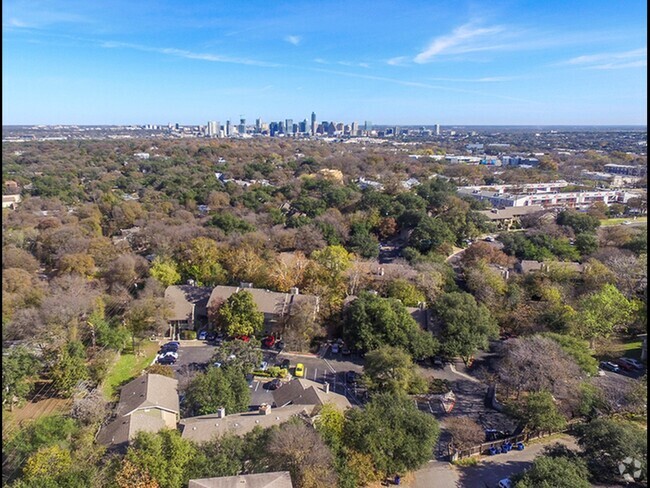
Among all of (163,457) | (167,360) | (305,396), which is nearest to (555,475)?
(305,396)

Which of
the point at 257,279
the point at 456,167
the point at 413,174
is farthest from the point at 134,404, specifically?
the point at 456,167

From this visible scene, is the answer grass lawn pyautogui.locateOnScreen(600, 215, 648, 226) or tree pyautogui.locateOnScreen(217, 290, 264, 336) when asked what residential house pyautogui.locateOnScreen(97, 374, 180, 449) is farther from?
grass lawn pyautogui.locateOnScreen(600, 215, 648, 226)

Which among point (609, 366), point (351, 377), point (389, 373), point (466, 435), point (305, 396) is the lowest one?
point (351, 377)

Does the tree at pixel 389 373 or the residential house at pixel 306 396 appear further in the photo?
the tree at pixel 389 373

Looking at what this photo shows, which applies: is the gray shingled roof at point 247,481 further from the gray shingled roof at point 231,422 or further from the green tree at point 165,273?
the green tree at point 165,273

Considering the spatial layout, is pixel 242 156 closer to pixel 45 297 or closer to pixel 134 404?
pixel 45 297

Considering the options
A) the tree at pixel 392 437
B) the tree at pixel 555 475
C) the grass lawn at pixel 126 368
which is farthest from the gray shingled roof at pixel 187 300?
the tree at pixel 555 475

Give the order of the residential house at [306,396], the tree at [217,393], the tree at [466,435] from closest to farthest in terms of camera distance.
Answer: the tree at [466,435] → the tree at [217,393] → the residential house at [306,396]

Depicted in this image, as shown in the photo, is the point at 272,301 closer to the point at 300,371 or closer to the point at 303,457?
the point at 300,371
